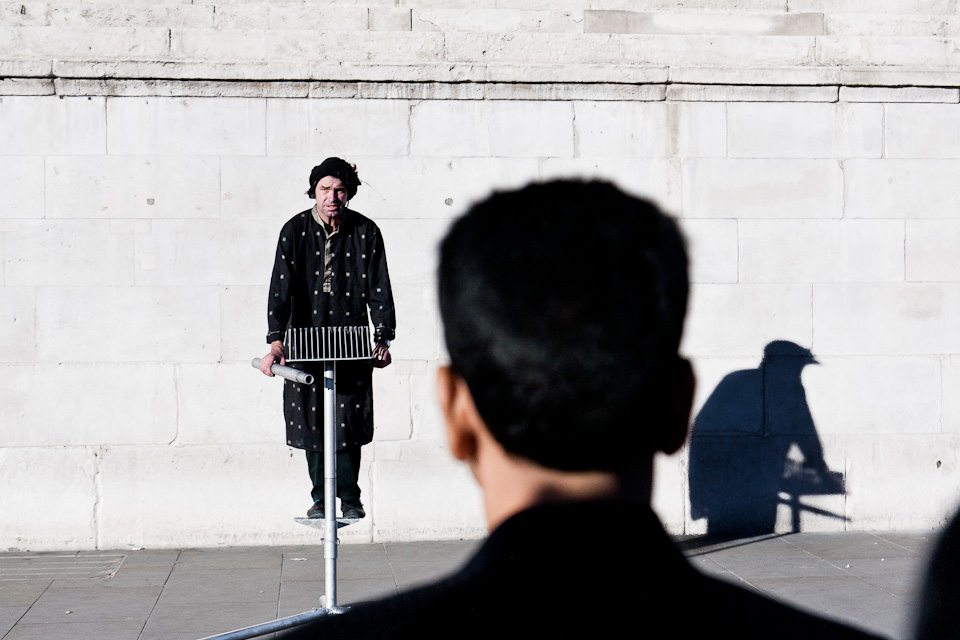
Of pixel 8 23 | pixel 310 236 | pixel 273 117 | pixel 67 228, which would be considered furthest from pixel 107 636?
pixel 8 23

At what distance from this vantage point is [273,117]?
22.7 ft

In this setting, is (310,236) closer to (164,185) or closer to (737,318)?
(164,185)

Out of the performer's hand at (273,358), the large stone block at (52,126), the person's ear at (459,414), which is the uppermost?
the large stone block at (52,126)

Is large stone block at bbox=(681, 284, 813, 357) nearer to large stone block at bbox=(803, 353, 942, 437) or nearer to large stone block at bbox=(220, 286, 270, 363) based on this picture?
large stone block at bbox=(803, 353, 942, 437)

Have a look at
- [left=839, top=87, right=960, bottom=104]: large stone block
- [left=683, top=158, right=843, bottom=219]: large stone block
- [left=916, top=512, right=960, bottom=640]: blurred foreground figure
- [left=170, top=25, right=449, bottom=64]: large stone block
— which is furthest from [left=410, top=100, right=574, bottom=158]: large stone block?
[left=916, top=512, right=960, bottom=640]: blurred foreground figure

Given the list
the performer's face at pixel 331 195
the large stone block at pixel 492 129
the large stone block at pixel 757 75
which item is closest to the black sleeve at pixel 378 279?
the performer's face at pixel 331 195

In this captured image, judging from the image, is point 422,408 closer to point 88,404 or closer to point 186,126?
point 88,404

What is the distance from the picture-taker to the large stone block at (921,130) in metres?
7.32

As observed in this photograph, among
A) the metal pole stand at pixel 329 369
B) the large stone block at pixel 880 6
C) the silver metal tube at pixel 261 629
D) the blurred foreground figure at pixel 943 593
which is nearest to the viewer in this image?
the blurred foreground figure at pixel 943 593

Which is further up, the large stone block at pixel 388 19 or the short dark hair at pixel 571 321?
the large stone block at pixel 388 19

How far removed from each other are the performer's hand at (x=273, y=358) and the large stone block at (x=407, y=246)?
5.60 ft

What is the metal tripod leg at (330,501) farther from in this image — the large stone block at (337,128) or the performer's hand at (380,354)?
the large stone block at (337,128)

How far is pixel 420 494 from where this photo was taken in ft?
22.8

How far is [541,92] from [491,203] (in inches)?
247
